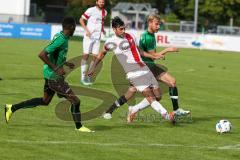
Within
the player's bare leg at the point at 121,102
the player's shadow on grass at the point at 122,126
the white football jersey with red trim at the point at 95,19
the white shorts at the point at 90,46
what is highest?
the white football jersey with red trim at the point at 95,19

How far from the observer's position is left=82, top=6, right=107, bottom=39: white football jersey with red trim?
21172mm

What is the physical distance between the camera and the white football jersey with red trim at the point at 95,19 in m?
21.2

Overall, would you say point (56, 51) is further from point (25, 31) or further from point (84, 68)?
point (25, 31)

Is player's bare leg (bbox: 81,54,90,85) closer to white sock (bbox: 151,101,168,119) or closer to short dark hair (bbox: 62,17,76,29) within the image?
white sock (bbox: 151,101,168,119)

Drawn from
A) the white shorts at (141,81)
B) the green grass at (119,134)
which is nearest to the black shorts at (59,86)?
the green grass at (119,134)

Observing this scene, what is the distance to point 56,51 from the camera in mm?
12047

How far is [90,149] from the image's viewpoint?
10.5 m

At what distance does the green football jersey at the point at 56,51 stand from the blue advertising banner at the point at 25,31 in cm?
4316

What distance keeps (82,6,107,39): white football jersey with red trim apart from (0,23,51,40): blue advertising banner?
112ft

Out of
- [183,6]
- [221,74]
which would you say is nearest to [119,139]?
[221,74]

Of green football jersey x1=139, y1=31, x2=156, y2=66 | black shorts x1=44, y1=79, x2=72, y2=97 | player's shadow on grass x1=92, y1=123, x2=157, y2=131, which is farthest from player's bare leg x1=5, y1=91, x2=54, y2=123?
green football jersey x1=139, y1=31, x2=156, y2=66

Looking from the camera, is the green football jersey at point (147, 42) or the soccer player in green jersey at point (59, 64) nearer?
the soccer player in green jersey at point (59, 64)

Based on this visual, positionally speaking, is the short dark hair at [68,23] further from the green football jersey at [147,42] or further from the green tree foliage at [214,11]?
the green tree foliage at [214,11]

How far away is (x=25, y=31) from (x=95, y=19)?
3561 cm
